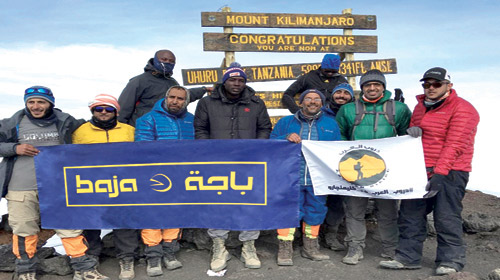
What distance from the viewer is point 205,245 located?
6031 millimetres

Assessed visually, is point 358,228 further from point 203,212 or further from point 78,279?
point 78,279

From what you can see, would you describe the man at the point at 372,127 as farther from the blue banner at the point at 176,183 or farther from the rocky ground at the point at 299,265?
the blue banner at the point at 176,183

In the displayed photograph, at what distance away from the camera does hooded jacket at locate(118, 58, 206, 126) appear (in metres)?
6.10

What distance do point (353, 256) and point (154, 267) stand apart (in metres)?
2.65

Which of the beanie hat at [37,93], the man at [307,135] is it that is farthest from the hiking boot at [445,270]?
the beanie hat at [37,93]

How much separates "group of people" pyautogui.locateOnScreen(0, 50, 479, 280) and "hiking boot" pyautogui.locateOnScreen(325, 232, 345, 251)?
42 cm

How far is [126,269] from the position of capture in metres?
5.14

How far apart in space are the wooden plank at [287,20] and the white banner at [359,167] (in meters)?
4.69

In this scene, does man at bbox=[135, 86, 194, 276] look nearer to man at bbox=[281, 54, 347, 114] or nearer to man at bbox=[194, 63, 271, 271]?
man at bbox=[194, 63, 271, 271]

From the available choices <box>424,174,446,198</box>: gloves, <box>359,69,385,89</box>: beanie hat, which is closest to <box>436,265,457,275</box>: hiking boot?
<box>424,174,446,198</box>: gloves

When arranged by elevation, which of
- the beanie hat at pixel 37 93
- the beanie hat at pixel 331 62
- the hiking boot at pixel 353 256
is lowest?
the hiking boot at pixel 353 256

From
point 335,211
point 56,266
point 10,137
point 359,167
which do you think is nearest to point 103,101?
point 10,137

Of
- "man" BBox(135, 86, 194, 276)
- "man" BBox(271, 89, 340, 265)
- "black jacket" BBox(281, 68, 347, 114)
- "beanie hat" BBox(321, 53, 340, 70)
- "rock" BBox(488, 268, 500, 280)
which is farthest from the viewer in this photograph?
"black jacket" BBox(281, 68, 347, 114)

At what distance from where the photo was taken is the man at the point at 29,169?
4.79 metres
